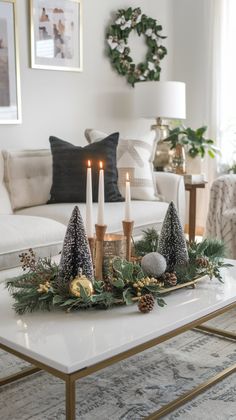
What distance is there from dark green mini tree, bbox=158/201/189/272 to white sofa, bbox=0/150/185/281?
98cm

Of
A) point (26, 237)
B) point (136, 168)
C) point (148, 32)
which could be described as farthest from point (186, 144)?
point (26, 237)

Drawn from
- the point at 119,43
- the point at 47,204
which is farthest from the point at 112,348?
the point at 119,43

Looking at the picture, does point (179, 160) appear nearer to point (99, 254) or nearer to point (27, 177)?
point (27, 177)

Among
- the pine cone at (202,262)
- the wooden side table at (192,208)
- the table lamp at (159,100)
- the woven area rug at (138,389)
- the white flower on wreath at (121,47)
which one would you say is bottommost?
the woven area rug at (138,389)

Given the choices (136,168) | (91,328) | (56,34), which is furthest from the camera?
(56,34)

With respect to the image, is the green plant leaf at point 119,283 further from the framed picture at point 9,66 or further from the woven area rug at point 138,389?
the framed picture at point 9,66

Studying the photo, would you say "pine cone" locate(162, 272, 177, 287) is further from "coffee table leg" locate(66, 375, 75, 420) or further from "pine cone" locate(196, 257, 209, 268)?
"coffee table leg" locate(66, 375, 75, 420)

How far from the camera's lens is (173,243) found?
1946 millimetres

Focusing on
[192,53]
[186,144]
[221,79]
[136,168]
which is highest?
[192,53]

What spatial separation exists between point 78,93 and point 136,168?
94 cm

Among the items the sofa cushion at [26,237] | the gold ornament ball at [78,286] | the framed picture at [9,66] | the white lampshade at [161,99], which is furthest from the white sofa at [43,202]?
the gold ornament ball at [78,286]

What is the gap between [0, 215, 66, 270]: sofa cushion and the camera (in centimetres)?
260

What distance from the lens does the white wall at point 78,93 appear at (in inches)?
152

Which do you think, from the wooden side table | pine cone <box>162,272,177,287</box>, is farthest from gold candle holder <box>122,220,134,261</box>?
the wooden side table
